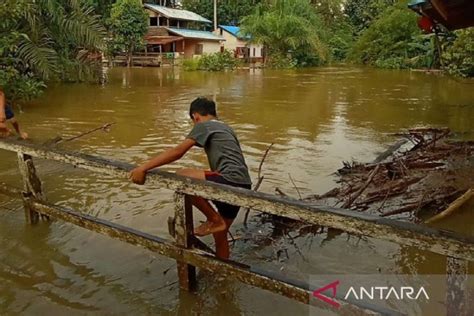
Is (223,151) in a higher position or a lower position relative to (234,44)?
lower

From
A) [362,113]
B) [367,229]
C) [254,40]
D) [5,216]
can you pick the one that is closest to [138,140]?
[5,216]

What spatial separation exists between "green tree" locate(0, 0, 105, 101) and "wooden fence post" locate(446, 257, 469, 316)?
1258cm

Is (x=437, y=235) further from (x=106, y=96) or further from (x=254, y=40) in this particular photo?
(x=254, y=40)

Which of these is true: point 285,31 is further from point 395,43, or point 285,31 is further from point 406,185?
point 406,185

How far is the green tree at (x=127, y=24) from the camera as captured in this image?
124 feet

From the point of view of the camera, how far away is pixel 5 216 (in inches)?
235

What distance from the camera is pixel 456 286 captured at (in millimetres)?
2705

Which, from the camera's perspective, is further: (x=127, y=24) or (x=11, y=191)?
(x=127, y=24)

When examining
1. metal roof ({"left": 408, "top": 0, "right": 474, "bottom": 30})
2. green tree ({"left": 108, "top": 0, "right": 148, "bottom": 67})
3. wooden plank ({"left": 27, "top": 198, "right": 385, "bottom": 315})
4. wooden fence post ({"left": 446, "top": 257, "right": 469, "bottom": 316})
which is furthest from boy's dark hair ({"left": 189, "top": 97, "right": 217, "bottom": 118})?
green tree ({"left": 108, "top": 0, "right": 148, "bottom": 67})

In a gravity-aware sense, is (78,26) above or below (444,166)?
above

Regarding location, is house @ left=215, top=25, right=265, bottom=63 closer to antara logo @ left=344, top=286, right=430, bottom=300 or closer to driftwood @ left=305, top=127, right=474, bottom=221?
driftwood @ left=305, top=127, right=474, bottom=221

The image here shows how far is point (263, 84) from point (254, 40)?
16995mm

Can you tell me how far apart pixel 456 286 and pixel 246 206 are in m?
1.34

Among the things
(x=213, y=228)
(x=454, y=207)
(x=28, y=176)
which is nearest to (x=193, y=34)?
(x=28, y=176)
